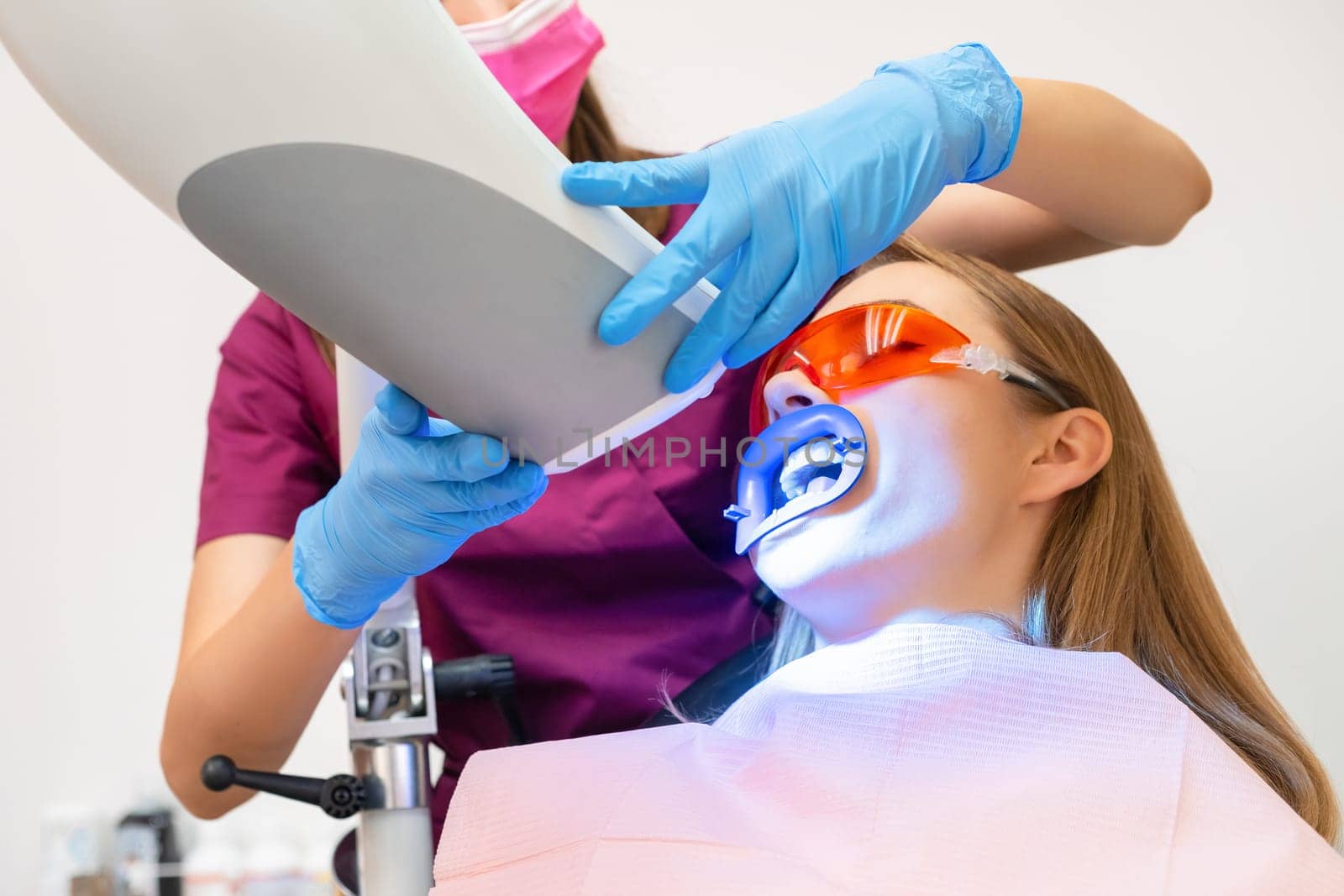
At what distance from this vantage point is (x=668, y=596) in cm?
153

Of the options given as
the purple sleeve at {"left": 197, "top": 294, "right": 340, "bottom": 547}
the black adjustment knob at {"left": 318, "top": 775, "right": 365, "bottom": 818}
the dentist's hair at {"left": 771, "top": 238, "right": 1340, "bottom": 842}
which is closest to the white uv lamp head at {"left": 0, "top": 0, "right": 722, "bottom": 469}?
the black adjustment knob at {"left": 318, "top": 775, "right": 365, "bottom": 818}

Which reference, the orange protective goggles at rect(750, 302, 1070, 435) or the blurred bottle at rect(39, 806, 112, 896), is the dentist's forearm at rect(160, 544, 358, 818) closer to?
the orange protective goggles at rect(750, 302, 1070, 435)

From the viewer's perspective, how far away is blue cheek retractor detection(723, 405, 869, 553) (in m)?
1.19

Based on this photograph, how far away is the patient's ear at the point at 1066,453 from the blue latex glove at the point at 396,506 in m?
0.54

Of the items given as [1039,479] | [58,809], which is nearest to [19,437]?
[58,809]

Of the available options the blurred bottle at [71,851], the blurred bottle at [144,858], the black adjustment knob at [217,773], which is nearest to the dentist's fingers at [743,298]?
the black adjustment knob at [217,773]

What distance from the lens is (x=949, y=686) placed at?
1065 mm

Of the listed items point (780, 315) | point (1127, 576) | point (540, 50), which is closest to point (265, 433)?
point (540, 50)

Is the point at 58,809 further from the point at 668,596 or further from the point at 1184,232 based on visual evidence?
the point at 1184,232

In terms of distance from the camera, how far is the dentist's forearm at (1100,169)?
1.29 metres

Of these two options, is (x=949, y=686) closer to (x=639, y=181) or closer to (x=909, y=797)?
(x=909, y=797)

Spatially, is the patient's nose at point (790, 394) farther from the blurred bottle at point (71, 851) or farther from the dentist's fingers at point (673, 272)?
the blurred bottle at point (71, 851)

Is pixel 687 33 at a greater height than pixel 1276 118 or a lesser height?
greater

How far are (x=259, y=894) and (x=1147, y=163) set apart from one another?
1875 millimetres
